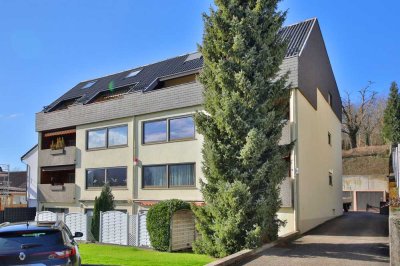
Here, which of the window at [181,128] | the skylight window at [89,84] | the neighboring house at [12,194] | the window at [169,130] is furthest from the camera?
the neighboring house at [12,194]

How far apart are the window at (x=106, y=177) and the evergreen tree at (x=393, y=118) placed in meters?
24.1

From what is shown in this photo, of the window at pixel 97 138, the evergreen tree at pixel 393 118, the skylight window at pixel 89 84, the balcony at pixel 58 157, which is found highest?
the skylight window at pixel 89 84

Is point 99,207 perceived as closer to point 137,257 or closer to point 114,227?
point 114,227

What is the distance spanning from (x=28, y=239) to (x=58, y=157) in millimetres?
22593

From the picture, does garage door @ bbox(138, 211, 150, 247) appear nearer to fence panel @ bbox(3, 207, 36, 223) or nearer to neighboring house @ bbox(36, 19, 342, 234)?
neighboring house @ bbox(36, 19, 342, 234)

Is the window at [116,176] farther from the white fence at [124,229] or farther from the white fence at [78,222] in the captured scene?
the white fence at [124,229]

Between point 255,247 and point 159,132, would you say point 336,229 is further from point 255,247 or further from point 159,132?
point 159,132

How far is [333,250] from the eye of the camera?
43.6 feet

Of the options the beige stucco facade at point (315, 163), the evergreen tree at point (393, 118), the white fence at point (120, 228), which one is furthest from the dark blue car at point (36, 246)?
the evergreen tree at point (393, 118)

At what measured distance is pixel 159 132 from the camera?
23953 millimetres

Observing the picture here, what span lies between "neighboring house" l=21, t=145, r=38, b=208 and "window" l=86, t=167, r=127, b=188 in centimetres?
647

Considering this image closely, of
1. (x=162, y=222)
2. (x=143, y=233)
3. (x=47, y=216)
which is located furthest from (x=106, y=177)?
(x=162, y=222)

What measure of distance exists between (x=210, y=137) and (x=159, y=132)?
35.2 ft

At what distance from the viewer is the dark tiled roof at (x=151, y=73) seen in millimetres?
21578
